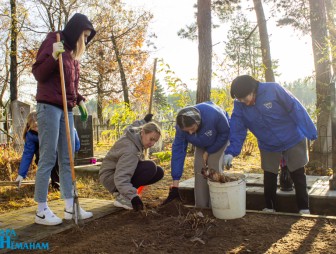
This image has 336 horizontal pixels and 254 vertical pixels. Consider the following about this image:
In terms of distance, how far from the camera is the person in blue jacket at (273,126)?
127 inches

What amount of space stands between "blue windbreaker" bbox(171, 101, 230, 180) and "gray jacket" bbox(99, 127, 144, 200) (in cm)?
40

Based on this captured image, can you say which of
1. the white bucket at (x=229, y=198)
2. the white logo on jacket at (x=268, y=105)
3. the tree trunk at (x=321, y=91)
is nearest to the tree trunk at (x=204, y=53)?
the tree trunk at (x=321, y=91)

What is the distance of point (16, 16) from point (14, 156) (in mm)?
7776

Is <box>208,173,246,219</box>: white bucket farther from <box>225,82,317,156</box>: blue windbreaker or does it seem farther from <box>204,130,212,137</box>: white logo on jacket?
<box>204,130,212,137</box>: white logo on jacket

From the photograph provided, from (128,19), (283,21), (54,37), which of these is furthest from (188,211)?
(128,19)

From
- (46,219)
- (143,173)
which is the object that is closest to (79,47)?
(143,173)

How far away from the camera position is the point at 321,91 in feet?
23.9

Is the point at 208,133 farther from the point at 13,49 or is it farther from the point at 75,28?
the point at 13,49

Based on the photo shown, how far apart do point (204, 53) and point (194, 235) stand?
715 cm

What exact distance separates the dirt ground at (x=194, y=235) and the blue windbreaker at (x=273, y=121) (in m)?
0.69

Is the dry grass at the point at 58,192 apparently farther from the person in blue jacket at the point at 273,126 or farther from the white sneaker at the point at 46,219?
the person in blue jacket at the point at 273,126

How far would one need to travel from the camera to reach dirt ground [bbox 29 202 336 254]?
2.46 metres

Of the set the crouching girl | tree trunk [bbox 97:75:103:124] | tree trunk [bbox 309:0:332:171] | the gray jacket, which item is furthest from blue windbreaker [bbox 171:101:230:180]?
tree trunk [bbox 97:75:103:124]

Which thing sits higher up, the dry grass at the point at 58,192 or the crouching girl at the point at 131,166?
the crouching girl at the point at 131,166
